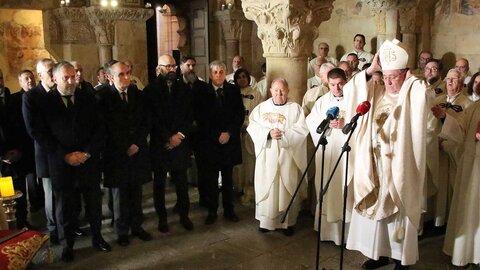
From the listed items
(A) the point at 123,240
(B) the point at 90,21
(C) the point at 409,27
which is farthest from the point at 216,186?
(C) the point at 409,27

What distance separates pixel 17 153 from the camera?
4.89 metres

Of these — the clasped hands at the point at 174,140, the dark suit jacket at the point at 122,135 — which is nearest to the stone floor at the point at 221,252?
the dark suit jacket at the point at 122,135

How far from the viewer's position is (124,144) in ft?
14.6

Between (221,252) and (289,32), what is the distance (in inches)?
94.5

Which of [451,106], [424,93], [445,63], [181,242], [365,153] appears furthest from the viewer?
[445,63]

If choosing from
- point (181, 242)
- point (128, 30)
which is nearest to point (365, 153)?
point (181, 242)

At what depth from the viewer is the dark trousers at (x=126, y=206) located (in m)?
4.55

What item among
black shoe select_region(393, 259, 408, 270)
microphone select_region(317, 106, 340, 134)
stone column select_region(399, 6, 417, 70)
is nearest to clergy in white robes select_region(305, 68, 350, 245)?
black shoe select_region(393, 259, 408, 270)

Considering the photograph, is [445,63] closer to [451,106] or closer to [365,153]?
[451,106]

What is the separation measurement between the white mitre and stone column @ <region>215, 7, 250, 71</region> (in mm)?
7368

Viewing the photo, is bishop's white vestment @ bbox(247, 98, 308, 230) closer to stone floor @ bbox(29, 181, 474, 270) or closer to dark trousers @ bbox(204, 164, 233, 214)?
stone floor @ bbox(29, 181, 474, 270)

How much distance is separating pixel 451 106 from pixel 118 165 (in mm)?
3082

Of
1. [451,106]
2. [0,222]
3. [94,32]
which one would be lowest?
[0,222]

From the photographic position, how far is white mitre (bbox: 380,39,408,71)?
3.54 m
